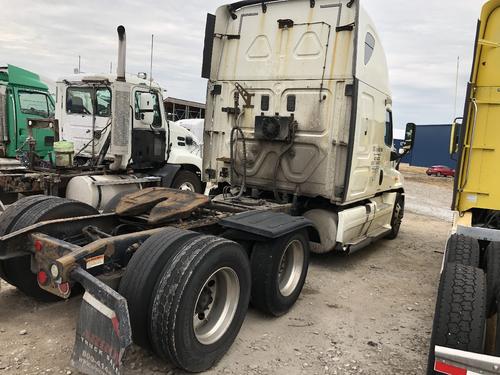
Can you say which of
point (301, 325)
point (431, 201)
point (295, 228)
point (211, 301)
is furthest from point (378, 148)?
point (431, 201)

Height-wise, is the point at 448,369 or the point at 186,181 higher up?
the point at 186,181

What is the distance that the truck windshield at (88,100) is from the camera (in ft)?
27.7

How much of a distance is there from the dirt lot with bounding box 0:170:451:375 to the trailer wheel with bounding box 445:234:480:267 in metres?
0.99

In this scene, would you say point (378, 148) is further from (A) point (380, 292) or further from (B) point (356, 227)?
(A) point (380, 292)

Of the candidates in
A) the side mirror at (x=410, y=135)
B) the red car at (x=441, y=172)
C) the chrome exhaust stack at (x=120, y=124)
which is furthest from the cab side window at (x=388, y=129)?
the red car at (x=441, y=172)

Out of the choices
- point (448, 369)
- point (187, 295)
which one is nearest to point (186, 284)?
point (187, 295)

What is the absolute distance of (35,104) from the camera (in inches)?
460

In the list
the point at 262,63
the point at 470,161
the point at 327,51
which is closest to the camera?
the point at 470,161

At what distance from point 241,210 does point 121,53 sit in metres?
4.08

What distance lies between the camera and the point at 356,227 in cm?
636

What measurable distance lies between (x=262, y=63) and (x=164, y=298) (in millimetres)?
4156

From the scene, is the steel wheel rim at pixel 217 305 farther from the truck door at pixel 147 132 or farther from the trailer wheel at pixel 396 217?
the truck door at pixel 147 132

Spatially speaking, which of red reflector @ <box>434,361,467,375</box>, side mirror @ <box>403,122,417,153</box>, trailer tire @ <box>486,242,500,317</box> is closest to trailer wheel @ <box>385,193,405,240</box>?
side mirror @ <box>403,122,417,153</box>

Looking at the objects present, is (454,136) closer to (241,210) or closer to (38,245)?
(241,210)
